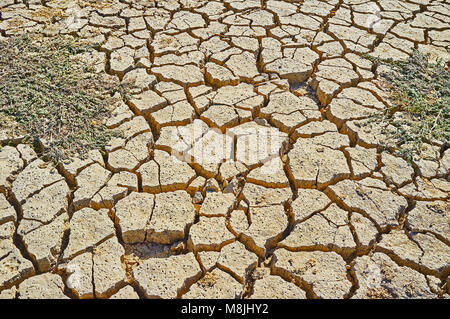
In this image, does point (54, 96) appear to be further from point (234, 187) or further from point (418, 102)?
point (418, 102)

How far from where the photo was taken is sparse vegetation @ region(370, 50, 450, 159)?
3.11 metres

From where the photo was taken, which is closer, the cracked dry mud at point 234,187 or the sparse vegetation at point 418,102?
the cracked dry mud at point 234,187

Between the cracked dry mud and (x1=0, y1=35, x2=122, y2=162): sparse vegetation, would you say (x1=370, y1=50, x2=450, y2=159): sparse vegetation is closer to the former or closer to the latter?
the cracked dry mud

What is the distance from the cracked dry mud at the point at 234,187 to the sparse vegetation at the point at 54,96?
0.42 ft

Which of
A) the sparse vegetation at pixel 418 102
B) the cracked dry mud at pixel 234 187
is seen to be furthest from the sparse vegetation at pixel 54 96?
the sparse vegetation at pixel 418 102

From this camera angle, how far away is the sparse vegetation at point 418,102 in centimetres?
311

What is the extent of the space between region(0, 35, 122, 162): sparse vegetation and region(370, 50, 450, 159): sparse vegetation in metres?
2.15

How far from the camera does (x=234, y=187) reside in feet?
9.04

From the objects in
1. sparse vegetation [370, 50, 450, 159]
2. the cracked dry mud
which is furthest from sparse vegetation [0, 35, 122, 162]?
sparse vegetation [370, 50, 450, 159]

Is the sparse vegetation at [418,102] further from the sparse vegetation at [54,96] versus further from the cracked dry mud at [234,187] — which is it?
the sparse vegetation at [54,96]

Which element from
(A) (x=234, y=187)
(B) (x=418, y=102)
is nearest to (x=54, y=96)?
(A) (x=234, y=187)

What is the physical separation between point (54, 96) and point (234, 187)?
160 cm

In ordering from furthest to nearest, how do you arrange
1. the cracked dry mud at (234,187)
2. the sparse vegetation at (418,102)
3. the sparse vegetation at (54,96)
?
1. the sparse vegetation at (418,102)
2. the sparse vegetation at (54,96)
3. the cracked dry mud at (234,187)
